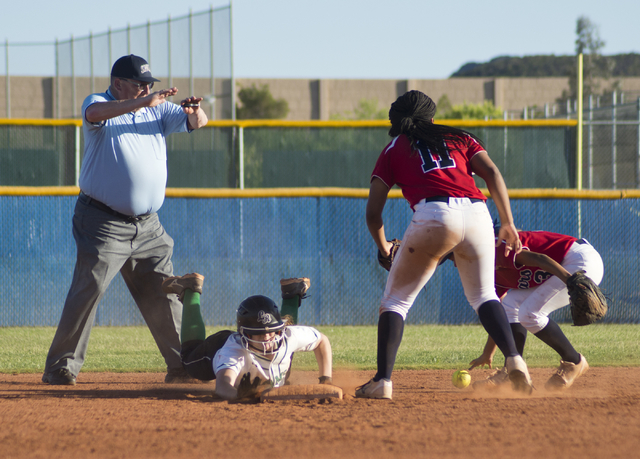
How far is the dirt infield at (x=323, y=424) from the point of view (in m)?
2.91

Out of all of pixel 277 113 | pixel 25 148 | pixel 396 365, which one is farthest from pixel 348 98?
pixel 396 365

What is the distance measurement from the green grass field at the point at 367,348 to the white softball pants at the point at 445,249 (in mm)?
1809

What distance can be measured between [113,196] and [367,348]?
3.12m

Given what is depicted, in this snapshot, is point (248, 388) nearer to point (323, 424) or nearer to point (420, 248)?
point (323, 424)

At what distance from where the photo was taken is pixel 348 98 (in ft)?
181

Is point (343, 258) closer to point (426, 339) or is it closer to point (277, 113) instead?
point (426, 339)

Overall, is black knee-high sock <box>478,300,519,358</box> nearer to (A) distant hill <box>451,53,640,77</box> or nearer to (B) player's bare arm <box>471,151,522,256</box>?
(B) player's bare arm <box>471,151,522,256</box>

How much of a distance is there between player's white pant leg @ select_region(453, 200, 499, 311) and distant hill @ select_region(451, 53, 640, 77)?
90.7 metres

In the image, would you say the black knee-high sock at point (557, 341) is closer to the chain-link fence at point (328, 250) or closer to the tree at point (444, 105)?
the chain-link fence at point (328, 250)

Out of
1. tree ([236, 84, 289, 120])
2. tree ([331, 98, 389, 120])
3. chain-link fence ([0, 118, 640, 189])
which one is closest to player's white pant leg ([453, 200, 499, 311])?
chain-link fence ([0, 118, 640, 189])

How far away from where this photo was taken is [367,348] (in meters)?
6.72

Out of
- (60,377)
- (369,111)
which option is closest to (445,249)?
(60,377)

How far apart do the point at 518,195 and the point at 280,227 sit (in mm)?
3047

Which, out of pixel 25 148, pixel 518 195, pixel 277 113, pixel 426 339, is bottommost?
pixel 426 339
